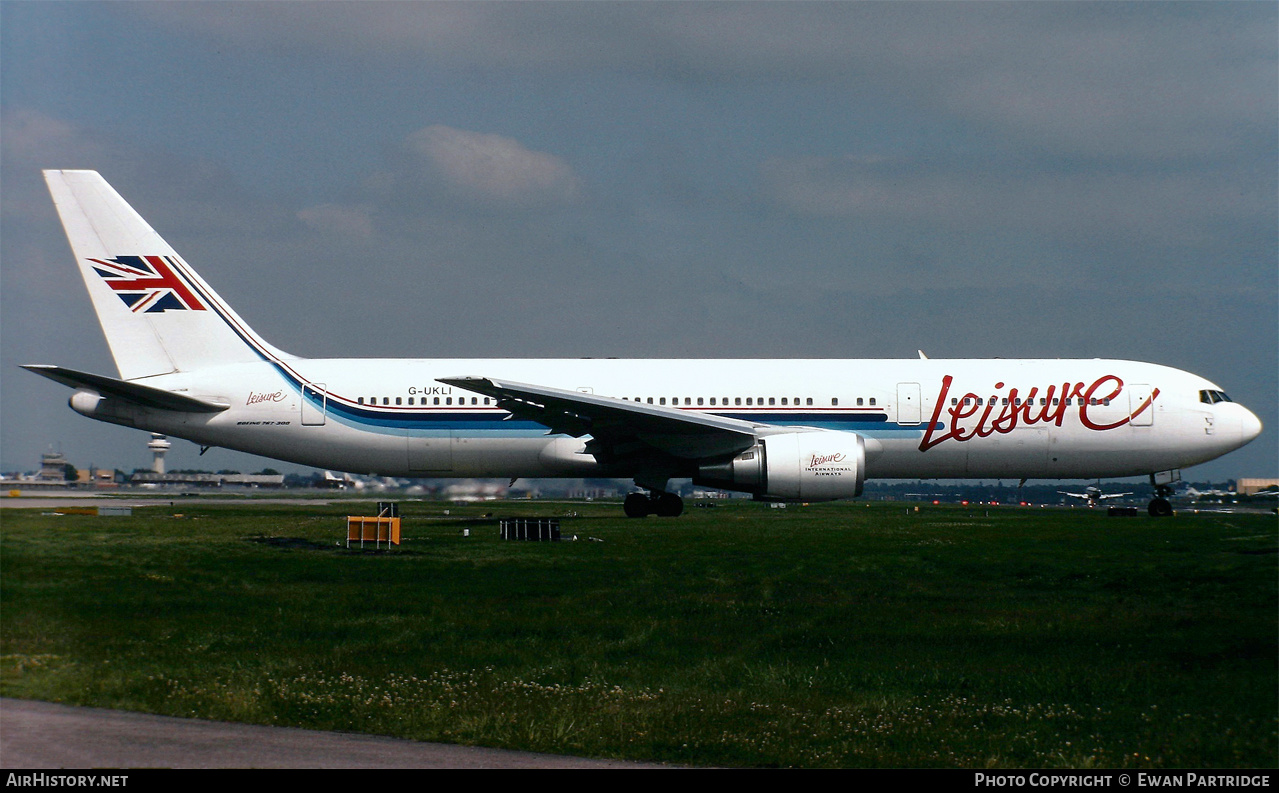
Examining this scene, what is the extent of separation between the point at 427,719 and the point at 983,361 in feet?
74.6

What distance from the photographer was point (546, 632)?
9.87m

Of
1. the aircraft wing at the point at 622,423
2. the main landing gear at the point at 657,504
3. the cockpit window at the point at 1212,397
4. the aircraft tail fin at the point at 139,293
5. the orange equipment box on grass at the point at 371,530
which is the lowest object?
the orange equipment box on grass at the point at 371,530

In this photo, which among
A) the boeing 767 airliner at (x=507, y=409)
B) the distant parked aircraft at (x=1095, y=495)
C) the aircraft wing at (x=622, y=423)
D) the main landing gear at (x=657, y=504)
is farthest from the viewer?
the distant parked aircraft at (x=1095, y=495)

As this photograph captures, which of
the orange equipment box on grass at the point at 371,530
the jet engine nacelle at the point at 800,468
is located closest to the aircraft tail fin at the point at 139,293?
the orange equipment box on grass at the point at 371,530

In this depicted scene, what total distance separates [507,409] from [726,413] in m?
5.32

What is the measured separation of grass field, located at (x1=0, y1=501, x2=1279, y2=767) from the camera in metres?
6.82

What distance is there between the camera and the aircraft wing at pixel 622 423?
75.0 ft

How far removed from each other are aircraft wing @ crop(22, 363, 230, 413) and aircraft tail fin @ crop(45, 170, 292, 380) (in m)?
1.25

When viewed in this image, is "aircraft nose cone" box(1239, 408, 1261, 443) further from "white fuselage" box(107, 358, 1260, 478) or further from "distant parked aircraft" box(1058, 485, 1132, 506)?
"distant parked aircraft" box(1058, 485, 1132, 506)

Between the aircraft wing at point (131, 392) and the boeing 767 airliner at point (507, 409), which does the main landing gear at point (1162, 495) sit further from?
the aircraft wing at point (131, 392)

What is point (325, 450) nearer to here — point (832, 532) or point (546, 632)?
point (832, 532)

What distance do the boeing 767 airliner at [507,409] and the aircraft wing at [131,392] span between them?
0.07 m

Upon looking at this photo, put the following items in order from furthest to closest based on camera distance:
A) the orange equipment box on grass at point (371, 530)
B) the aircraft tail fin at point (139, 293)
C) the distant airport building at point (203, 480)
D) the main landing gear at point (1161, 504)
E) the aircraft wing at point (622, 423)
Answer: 1. the distant airport building at point (203, 480)
2. the main landing gear at point (1161, 504)
3. the aircraft tail fin at point (139, 293)
4. the aircraft wing at point (622, 423)
5. the orange equipment box on grass at point (371, 530)

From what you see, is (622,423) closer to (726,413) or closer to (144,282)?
(726,413)
